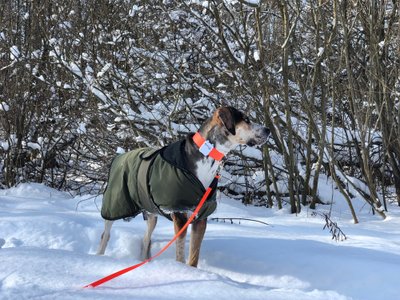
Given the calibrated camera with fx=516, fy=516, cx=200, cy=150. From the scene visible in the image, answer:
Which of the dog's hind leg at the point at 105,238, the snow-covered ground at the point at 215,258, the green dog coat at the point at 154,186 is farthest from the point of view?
the dog's hind leg at the point at 105,238

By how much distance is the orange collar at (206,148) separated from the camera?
3504mm

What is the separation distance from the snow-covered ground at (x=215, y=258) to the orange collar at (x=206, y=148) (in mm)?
759

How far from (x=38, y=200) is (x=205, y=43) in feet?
10.1

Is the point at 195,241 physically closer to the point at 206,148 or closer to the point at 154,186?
the point at 154,186

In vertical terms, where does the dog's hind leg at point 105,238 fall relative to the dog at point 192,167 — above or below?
below

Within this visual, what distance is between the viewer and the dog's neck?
3496mm

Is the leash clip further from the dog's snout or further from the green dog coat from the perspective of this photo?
the dog's snout

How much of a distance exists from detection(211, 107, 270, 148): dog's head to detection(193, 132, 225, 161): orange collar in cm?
9

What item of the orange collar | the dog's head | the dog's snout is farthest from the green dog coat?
the dog's snout

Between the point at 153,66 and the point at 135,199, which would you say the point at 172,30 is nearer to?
the point at 153,66

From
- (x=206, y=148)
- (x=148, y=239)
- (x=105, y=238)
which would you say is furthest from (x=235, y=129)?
(x=105, y=238)

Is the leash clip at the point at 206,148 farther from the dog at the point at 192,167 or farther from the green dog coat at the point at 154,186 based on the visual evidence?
the green dog coat at the point at 154,186

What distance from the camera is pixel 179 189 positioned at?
11.2 ft

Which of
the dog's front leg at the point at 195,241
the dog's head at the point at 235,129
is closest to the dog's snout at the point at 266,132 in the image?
the dog's head at the point at 235,129
